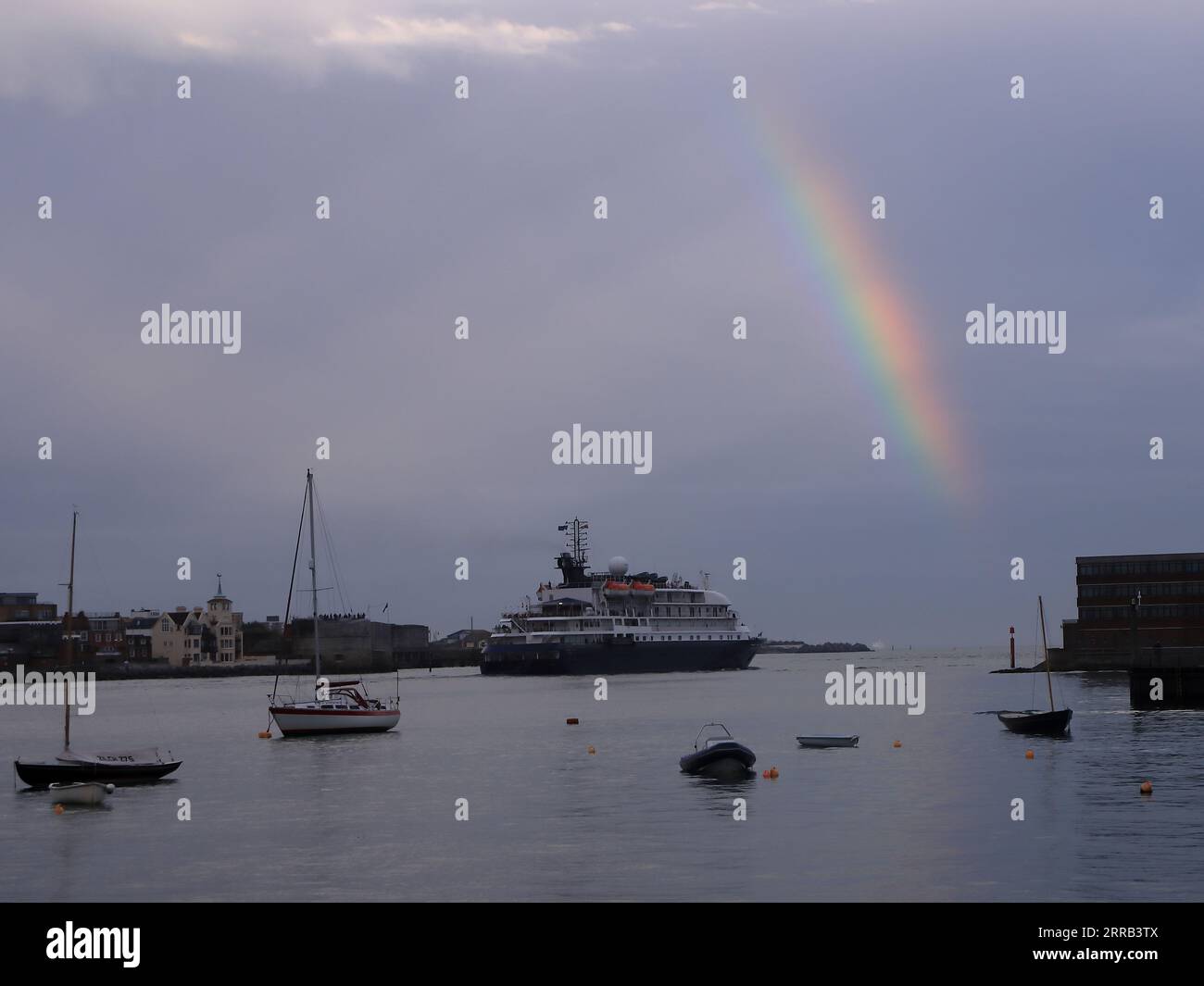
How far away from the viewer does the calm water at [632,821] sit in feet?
101

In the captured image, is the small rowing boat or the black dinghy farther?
the small rowing boat

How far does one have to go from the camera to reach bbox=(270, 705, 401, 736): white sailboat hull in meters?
77.2

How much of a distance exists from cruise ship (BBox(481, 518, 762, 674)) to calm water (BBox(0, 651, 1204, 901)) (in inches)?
3554

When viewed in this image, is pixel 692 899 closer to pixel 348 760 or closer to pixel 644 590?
pixel 348 760

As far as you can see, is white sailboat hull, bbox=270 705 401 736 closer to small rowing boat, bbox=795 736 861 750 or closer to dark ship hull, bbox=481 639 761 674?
small rowing boat, bbox=795 736 861 750

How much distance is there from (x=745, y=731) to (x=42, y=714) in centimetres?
8132

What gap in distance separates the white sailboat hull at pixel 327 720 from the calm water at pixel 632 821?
3.13 feet
